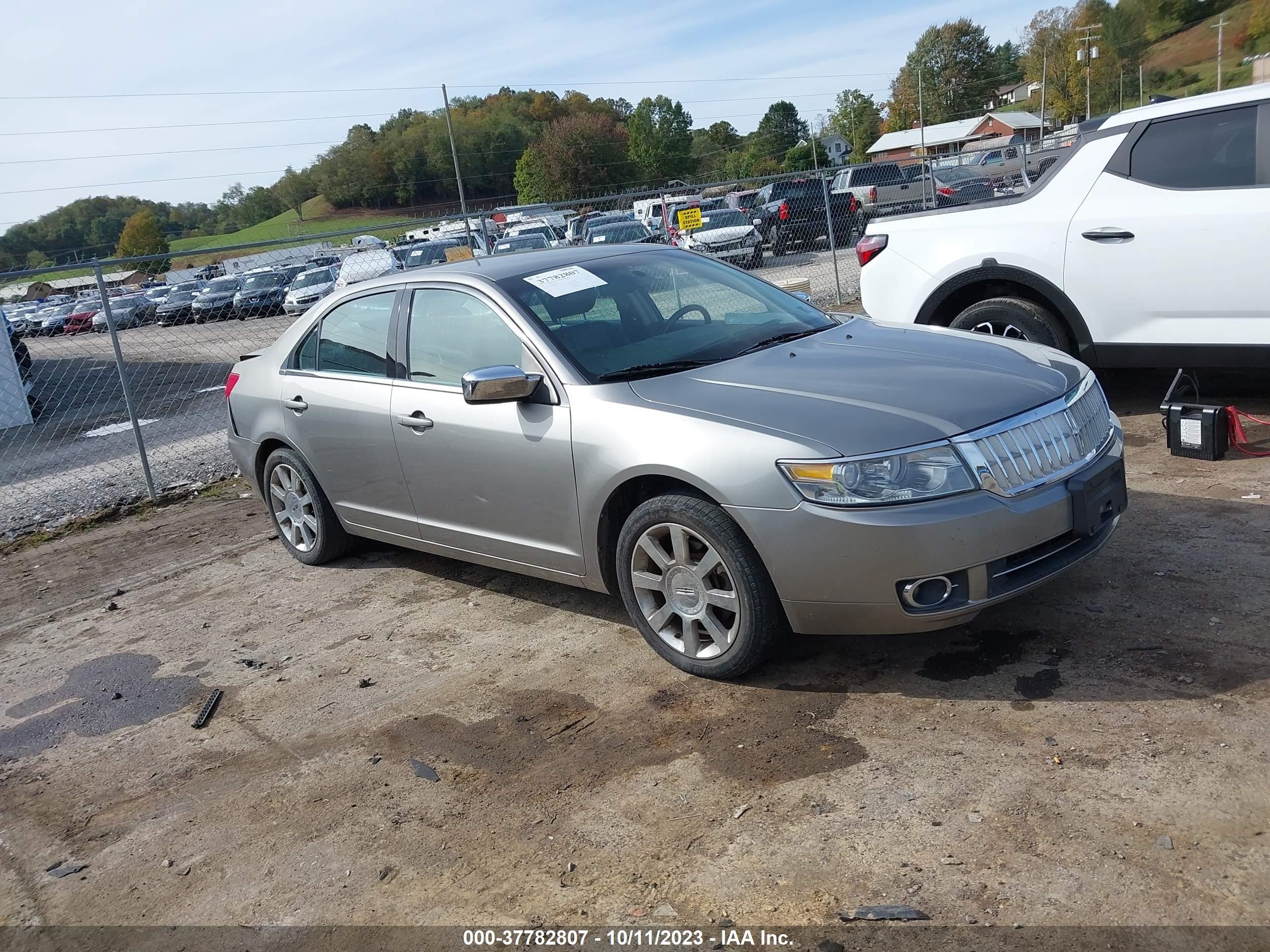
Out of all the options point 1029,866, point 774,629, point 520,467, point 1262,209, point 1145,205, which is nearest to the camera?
point 1029,866

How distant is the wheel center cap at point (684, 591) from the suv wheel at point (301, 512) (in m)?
2.49

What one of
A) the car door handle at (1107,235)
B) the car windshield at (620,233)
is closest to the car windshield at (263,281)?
the car windshield at (620,233)

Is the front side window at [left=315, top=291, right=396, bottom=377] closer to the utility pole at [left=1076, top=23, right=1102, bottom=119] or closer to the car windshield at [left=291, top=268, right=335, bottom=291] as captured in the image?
the car windshield at [left=291, top=268, right=335, bottom=291]

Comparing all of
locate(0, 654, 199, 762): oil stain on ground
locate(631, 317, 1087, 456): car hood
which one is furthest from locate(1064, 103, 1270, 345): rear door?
locate(0, 654, 199, 762): oil stain on ground

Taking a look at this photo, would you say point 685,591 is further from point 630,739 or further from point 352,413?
point 352,413

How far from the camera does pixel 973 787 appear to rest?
3.09 metres

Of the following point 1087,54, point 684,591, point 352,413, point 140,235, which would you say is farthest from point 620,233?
point 140,235

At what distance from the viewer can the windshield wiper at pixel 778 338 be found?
4523 millimetres

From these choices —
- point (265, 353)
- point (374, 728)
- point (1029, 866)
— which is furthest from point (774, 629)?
point (265, 353)

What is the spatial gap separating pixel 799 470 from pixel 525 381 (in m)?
1.29

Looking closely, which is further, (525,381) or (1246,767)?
(525,381)

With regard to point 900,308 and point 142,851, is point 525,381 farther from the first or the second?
point 900,308

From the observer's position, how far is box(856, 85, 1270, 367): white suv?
5781 millimetres

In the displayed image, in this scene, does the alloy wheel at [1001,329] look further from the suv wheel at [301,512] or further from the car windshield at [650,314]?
the suv wheel at [301,512]
